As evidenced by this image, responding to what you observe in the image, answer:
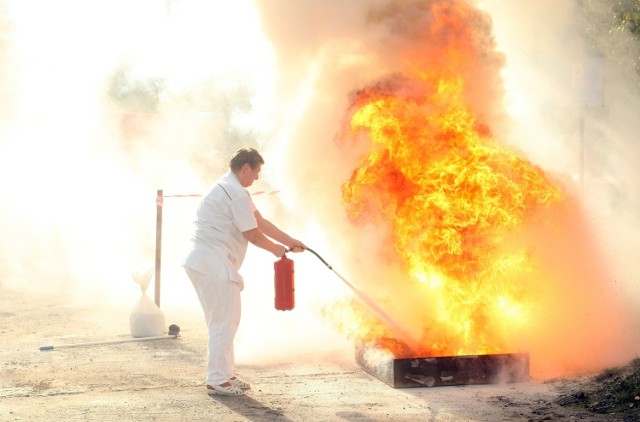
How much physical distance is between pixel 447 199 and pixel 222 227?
77.2 inches

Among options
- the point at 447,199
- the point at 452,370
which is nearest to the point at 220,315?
the point at 452,370

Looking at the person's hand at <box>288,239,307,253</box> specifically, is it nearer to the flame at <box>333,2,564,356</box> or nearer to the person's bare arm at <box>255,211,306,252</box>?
the person's bare arm at <box>255,211,306,252</box>

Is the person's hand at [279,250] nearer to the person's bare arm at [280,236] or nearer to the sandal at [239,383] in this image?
the person's bare arm at [280,236]

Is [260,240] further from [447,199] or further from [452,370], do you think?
[452,370]

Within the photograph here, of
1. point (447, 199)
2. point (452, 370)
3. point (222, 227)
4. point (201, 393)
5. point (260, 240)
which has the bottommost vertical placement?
point (201, 393)

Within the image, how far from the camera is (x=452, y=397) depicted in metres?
6.43

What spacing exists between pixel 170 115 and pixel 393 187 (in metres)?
11.3

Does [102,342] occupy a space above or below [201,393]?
above

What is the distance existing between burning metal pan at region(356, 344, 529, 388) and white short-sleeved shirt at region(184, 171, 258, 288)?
1.41 meters

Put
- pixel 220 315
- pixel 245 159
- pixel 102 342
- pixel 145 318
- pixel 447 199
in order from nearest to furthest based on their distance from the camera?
pixel 220 315, pixel 245 159, pixel 447 199, pixel 102 342, pixel 145 318

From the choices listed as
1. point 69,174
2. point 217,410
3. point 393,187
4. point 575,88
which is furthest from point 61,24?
point 217,410

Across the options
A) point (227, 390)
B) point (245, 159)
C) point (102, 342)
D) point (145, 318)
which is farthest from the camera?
point (145, 318)

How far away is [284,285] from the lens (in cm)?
695

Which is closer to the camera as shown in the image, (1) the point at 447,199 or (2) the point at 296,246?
(2) the point at 296,246
